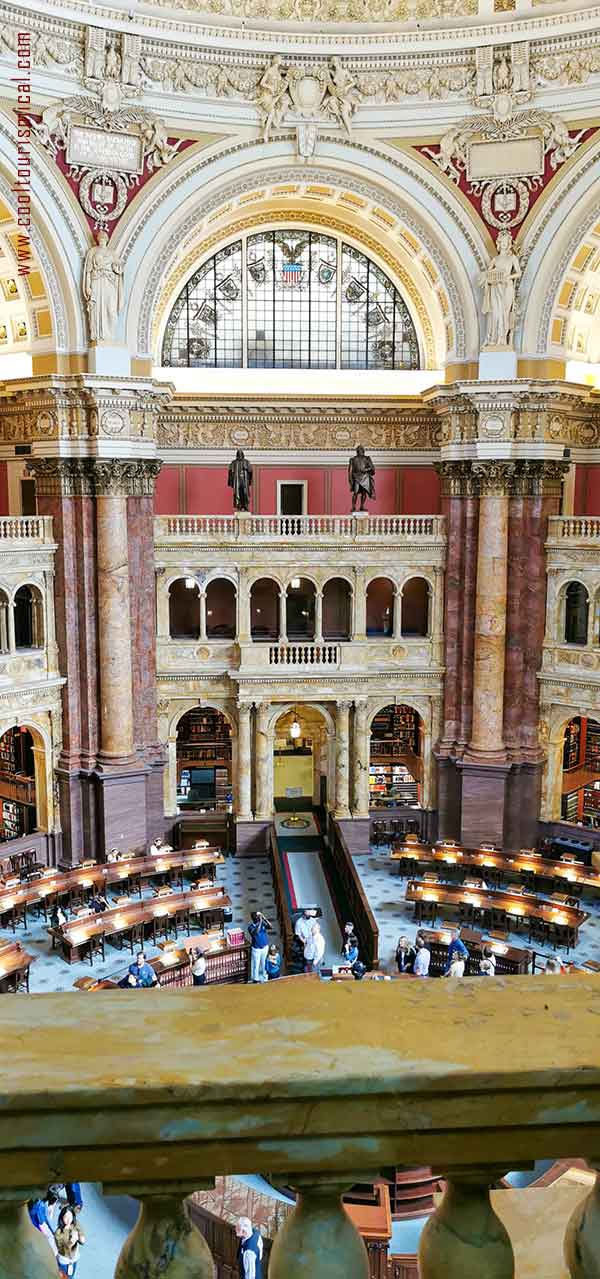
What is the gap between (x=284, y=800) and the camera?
3073cm

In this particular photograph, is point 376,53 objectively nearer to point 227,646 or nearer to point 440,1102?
point 227,646

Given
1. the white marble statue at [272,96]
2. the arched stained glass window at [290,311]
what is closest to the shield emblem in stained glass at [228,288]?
the arched stained glass window at [290,311]

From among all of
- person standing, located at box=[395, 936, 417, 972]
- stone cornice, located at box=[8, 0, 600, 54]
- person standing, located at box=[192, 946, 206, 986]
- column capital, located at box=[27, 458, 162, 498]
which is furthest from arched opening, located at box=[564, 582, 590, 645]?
person standing, located at box=[192, 946, 206, 986]

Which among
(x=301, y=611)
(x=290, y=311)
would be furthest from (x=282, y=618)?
(x=290, y=311)

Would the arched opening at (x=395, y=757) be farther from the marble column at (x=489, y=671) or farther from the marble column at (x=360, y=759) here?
the marble column at (x=489, y=671)

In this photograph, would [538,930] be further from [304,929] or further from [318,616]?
[318,616]

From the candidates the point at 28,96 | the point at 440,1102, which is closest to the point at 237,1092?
the point at 440,1102

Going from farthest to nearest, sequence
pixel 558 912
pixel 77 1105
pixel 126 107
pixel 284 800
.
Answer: pixel 284 800 → pixel 126 107 → pixel 558 912 → pixel 77 1105

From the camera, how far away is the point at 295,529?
91.1 ft

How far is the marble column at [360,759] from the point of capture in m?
28.4

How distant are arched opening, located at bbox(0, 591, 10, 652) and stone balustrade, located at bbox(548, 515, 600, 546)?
14217mm

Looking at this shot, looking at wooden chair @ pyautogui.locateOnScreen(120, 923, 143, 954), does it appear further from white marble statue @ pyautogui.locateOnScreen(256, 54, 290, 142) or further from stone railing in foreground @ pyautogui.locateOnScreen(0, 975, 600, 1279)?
stone railing in foreground @ pyautogui.locateOnScreen(0, 975, 600, 1279)

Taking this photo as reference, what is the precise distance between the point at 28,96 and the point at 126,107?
7.78ft

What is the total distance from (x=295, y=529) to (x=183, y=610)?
4614 mm
